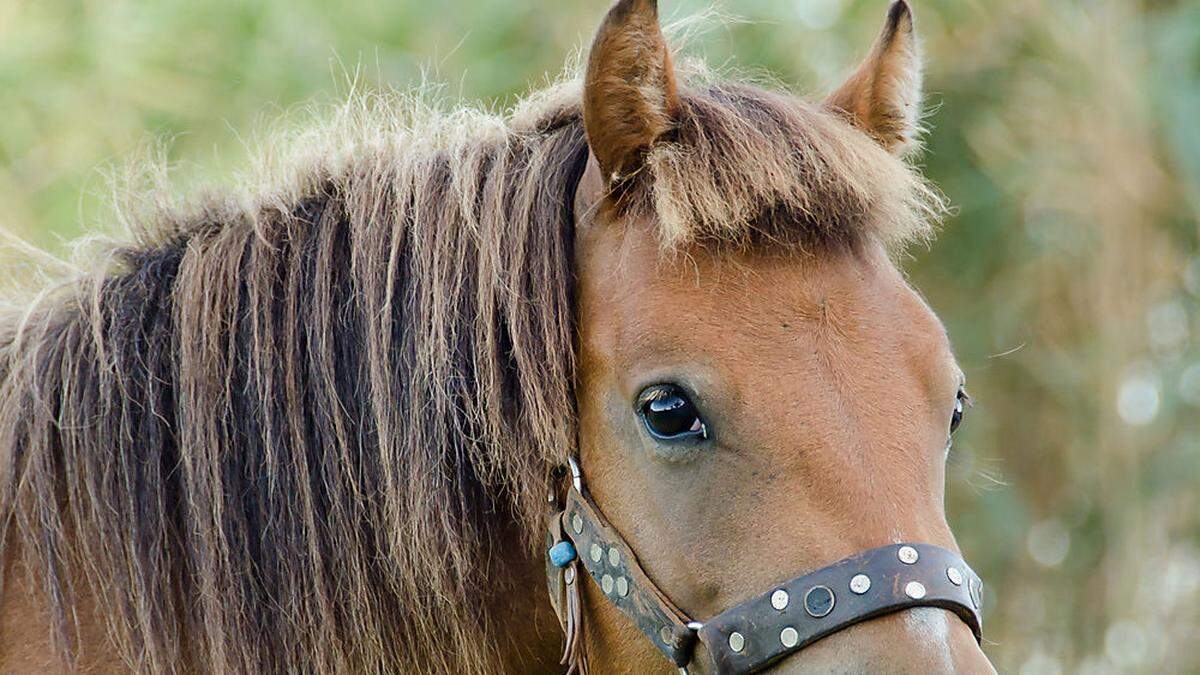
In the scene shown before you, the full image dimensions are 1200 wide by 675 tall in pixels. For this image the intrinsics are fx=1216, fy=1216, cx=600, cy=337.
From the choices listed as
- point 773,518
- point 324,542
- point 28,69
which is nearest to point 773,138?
point 773,518

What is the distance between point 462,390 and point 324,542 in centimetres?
43

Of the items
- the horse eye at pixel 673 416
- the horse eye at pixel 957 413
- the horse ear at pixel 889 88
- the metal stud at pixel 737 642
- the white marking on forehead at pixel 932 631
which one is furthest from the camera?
the horse ear at pixel 889 88

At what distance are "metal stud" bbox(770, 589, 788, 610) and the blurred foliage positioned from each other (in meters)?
5.80

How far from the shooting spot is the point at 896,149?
296 cm

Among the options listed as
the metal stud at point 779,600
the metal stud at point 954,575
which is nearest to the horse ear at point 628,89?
the metal stud at point 779,600

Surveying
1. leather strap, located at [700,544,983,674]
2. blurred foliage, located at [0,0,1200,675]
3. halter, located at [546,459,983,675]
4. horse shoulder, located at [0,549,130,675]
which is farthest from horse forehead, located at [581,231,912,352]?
blurred foliage, located at [0,0,1200,675]

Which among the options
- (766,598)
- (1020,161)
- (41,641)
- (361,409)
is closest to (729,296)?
(766,598)

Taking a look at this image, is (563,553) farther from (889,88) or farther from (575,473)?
(889,88)

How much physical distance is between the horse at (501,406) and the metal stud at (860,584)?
13cm

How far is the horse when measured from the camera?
89.4 inches

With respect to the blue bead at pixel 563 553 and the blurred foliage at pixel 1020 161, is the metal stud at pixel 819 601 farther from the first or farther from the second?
the blurred foliage at pixel 1020 161

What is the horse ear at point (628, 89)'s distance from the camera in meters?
2.43

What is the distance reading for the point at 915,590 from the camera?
2084 mm

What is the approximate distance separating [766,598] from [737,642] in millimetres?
96
